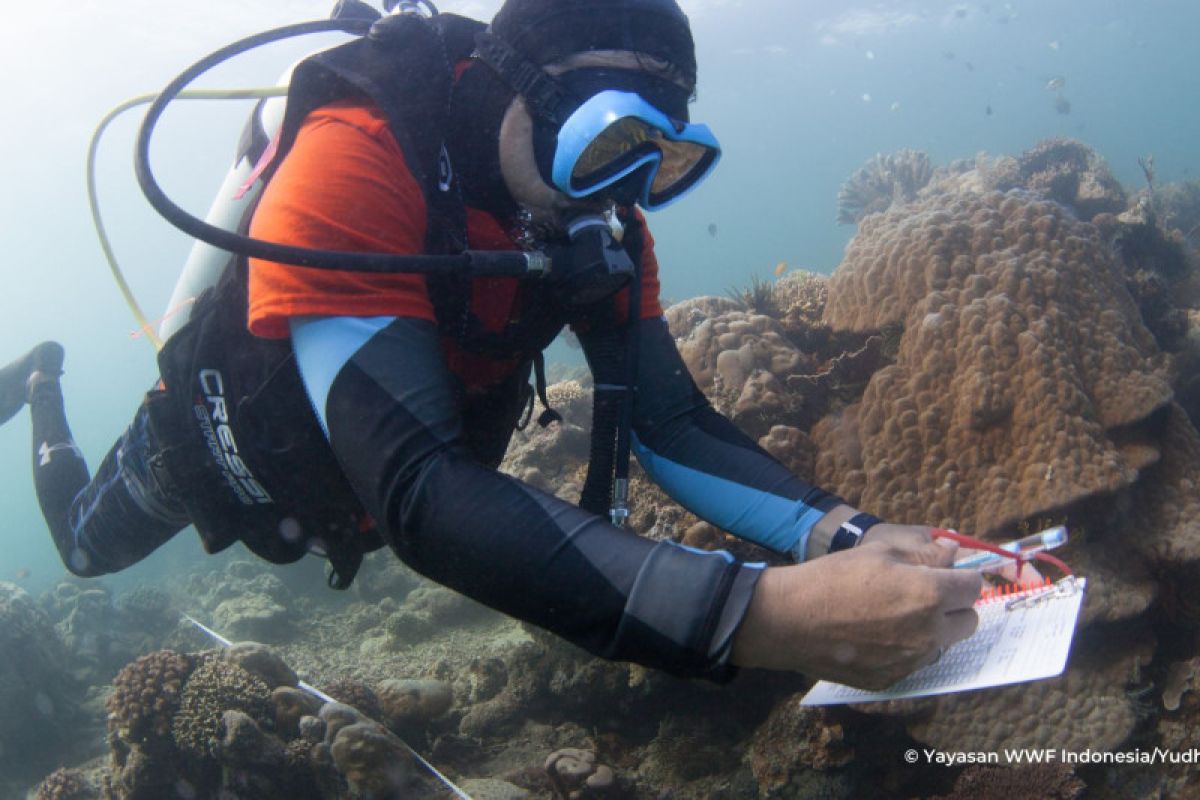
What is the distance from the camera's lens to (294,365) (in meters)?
2.11

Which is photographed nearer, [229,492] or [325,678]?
[229,492]

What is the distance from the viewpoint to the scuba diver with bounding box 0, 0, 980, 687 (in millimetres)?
1327

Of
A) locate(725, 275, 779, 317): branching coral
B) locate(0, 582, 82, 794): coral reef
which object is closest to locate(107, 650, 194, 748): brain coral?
locate(0, 582, 82, 794): coral reef

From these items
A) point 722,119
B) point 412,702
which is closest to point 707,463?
point 412,702

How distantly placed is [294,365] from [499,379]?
2.91 ft

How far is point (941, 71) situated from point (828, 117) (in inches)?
765

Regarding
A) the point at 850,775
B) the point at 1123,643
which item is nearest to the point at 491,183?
the point at 850,775

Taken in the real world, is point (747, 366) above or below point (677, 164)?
below

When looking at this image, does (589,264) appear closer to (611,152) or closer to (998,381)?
(611,152)

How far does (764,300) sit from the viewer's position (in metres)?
7.86

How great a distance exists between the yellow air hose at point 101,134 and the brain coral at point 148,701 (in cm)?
252

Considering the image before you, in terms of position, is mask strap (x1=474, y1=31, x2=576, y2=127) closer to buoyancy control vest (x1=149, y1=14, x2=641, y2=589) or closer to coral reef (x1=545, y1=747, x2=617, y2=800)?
buoyancy control vest (x1=149, y1=14, x2=641, y2=589)

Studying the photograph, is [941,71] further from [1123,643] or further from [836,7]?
[1123,643]

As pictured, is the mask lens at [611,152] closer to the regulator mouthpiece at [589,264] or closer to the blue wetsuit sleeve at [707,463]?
the regulator mouthpiece at [589,264]
